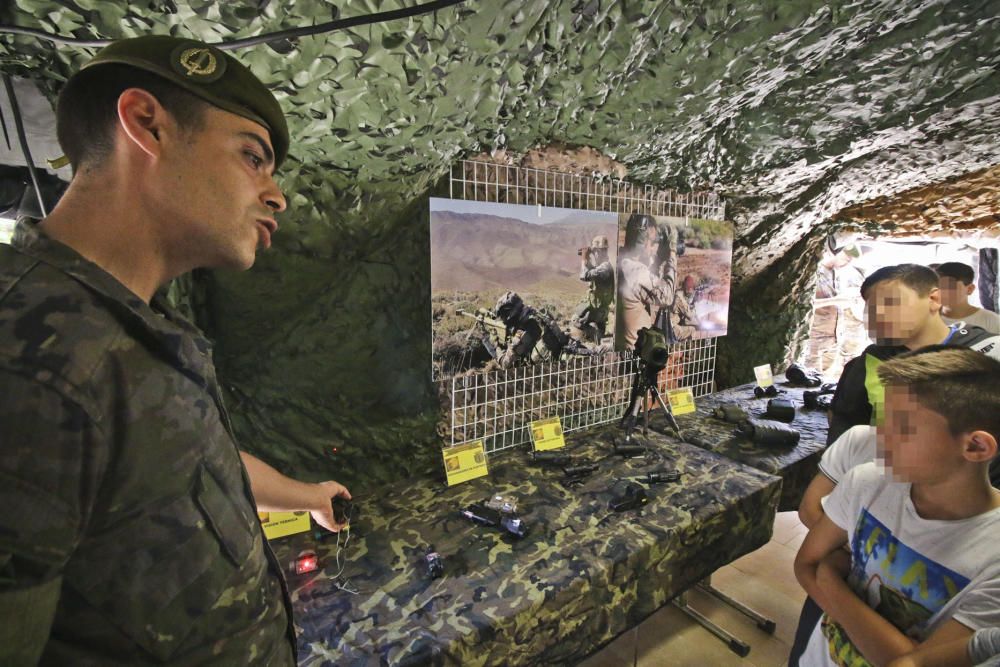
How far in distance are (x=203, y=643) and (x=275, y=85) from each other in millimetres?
1104

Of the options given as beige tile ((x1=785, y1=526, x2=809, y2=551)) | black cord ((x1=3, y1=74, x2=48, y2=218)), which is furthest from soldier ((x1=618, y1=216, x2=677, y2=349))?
black cord ((x1=3, y1=74, x2=48, y2=218))

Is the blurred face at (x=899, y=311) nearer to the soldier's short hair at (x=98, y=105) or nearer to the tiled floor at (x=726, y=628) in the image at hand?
the tiled floor at (x=726, y=628)

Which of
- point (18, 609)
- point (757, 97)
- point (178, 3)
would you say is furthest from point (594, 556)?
point (757, 97)

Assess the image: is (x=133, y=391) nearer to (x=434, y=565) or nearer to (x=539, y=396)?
(x=434, y=565)

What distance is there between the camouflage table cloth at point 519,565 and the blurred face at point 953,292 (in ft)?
6.57

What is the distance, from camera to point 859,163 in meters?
2.58

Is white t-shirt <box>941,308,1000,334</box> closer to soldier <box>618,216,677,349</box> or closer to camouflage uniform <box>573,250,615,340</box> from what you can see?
soldier <box>618,216,677,349</box>

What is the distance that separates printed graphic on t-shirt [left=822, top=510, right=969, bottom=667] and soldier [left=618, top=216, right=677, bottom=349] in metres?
1.22

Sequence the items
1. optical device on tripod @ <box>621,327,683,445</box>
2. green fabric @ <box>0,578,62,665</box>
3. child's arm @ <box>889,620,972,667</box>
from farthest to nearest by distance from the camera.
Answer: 1. optical device on tripod @ <box>621,327,683,445</box>
2. child's arm @ <box>889,620,972,667</box>
3. green fabric @ <box>0,578,62,665</box>

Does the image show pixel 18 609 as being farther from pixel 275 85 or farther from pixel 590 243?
pixel 590 243

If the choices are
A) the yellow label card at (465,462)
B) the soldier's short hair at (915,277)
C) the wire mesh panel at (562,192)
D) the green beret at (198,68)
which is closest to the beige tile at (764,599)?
the yellow label card at (465,462)

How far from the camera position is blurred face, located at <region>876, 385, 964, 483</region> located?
2.63 feet

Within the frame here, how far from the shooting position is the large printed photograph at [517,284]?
153 centimetres

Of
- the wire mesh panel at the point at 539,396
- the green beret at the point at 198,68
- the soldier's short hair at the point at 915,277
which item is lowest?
the wire mesh panel at the point at 539,396
